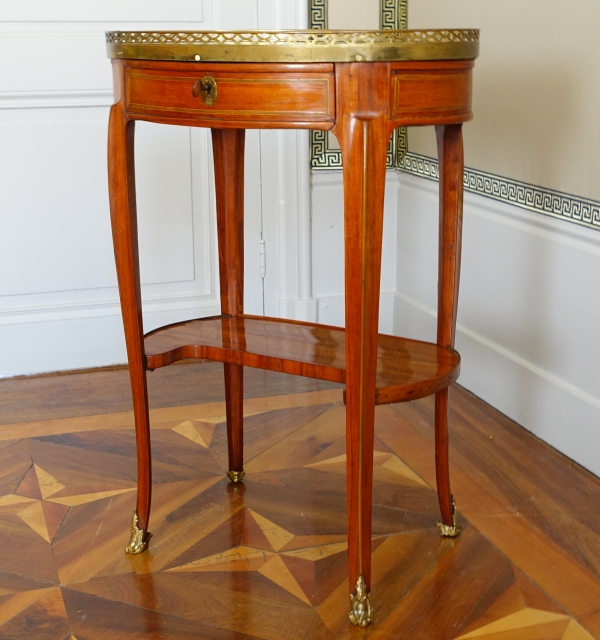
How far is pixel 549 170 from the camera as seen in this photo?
87.9 inches

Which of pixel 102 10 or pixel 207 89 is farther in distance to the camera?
pixel 102 10

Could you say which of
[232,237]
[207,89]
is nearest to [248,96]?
[207,89]

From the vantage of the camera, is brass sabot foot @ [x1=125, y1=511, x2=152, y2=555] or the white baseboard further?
the white baseboard

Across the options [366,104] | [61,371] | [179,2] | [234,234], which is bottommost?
[61,371]

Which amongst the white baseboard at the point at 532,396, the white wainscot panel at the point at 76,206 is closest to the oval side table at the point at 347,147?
the white baseboard at the point at 532,396

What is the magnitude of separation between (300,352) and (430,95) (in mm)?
571

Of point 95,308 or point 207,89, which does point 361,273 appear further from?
point 95,308

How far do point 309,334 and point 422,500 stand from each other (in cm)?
50

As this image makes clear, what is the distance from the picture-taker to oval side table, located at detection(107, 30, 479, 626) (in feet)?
4.44

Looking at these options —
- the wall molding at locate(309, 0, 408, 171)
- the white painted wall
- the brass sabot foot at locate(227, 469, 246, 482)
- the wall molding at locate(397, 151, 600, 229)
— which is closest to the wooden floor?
the brass sabot foot at locate(227, 469, 246, 482)

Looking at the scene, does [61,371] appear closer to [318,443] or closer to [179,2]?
[318,443]

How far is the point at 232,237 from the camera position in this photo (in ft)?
6.45

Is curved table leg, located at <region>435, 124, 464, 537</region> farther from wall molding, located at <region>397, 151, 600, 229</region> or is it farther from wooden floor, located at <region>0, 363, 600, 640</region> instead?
wall molding, located at <region>397, 151, 600, 229</region>

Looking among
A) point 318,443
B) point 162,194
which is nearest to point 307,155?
point 162,194
